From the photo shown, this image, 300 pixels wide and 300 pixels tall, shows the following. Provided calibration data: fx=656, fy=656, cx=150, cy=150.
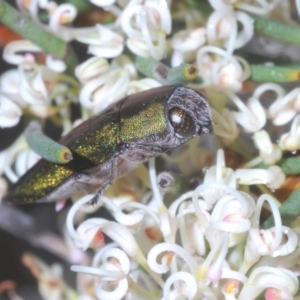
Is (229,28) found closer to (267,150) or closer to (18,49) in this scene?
(267,150)

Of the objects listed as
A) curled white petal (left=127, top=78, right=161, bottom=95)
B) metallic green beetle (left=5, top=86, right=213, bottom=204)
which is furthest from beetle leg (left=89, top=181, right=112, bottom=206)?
curled white petal (left=127, top=78, right=161, bottom=95)

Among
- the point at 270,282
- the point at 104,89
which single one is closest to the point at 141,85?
the point at 104,89

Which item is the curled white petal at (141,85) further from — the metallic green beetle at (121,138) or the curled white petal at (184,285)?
the curled white petal at (184,285)

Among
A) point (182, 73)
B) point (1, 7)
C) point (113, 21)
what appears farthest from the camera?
point (113, 21)

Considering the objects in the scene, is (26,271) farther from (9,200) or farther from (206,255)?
(206,255)

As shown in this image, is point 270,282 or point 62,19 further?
point 62,19

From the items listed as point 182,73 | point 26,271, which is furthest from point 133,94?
point 26,271

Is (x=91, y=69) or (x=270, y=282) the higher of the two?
(x=91, y=69)
